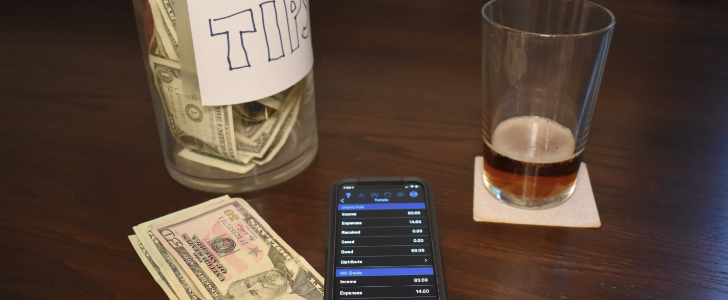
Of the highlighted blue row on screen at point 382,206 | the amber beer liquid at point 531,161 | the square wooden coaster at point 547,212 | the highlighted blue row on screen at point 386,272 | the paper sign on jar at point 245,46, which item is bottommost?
the square wooden coaster at point 547,212

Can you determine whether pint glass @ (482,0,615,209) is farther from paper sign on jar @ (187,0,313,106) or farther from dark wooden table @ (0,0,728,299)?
paper sign on jar @ (187,0,313,106)

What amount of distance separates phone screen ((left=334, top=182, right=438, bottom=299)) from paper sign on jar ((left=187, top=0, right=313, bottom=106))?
0.10 meters

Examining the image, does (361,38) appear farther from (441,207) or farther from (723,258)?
(723,258)

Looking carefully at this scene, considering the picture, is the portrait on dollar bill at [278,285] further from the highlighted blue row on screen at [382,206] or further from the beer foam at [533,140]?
the beer foam at [533,140]

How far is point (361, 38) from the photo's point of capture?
725 mm

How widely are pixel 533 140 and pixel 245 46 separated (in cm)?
22

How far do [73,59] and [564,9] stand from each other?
0.57 m

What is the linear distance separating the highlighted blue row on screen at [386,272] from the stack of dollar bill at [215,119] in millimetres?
136

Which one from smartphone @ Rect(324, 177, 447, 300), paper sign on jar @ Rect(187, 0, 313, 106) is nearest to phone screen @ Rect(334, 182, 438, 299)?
smartphone @ Rect(324, 177, 447, 300)

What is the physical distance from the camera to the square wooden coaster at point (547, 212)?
1.36 feet

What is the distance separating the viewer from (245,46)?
392mm

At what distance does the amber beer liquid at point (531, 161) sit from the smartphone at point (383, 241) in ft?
0.19

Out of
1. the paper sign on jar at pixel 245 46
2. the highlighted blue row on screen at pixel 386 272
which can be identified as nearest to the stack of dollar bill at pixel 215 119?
the paper sign on jar at pixel 245 46

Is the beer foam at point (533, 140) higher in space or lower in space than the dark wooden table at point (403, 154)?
higher
